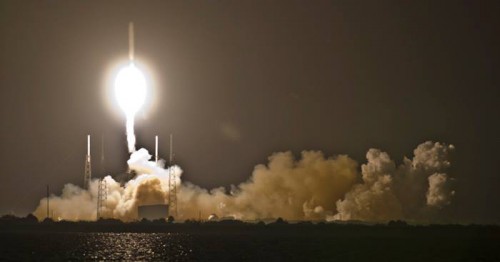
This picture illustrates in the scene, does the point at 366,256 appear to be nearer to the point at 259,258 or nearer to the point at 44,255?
the point at 259,258

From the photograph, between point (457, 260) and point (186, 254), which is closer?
point (457, 260)

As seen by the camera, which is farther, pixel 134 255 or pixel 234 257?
pixel 134 255

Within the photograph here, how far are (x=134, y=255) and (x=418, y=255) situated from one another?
5497cm

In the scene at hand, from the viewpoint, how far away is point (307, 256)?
7338 inches

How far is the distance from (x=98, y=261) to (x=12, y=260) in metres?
14.7

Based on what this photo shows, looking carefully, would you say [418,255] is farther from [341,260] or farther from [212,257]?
[212,257]

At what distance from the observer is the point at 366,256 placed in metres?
190

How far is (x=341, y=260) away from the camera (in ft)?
583

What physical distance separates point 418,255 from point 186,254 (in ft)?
146

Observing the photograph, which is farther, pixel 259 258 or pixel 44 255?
pixel 44 255

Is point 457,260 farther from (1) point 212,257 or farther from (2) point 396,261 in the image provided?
(1) point 212,257

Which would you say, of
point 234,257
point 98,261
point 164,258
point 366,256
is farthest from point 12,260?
point 366,256

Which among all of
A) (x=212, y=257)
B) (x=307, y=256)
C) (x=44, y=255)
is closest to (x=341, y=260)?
(x=307, y=256)

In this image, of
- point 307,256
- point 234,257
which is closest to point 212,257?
point 234,257
